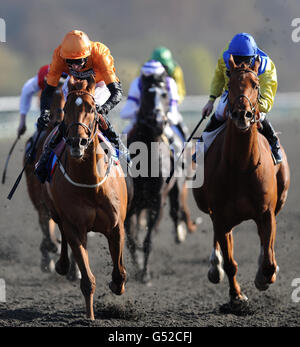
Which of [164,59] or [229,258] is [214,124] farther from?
[164,59]

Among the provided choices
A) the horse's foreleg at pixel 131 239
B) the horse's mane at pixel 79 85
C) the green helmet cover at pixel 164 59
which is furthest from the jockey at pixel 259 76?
the green helmet cover at pixel 164 59

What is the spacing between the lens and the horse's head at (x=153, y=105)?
7.36 m

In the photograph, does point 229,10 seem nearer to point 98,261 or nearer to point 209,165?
point 98,261

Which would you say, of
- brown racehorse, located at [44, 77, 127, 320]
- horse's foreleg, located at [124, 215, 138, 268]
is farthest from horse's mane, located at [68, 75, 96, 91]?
horse's foreleg, located at [124, 215, 138, 268]

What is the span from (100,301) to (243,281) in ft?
5.15

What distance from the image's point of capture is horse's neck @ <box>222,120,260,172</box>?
17.3ft

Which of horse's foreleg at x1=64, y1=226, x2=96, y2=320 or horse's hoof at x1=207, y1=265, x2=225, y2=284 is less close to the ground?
horse's foreleg at x1=64, y1=226, x2=96, y2=320

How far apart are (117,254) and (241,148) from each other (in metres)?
1.14

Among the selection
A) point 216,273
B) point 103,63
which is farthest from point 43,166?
point 216,273

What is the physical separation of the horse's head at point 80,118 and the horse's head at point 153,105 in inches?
94.3

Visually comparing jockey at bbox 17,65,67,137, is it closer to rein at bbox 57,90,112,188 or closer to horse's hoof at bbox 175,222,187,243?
horse's hoof at bbox 175,222,187,243

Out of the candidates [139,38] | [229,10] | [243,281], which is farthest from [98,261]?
[229,10]

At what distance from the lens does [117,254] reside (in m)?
5.45

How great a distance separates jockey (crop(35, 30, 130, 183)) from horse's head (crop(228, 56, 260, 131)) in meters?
0.87
